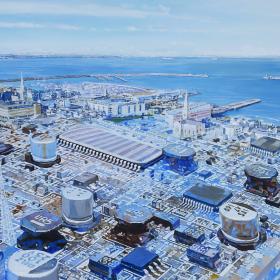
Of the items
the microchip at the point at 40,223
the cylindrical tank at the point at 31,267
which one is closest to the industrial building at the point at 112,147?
the microchip at the point at 40,223

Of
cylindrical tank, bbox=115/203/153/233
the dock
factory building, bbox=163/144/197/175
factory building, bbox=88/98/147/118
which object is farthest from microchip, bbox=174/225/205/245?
the dock

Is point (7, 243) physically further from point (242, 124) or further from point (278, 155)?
point (242, 124)

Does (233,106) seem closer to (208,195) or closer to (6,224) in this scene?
(208,195)

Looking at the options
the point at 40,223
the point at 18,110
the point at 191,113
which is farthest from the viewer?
the point at 191,113

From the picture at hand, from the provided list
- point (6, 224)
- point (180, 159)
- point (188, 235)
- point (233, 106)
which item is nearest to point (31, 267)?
point (6, 224)

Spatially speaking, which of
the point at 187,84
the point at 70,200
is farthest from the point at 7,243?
the point at 187,84
